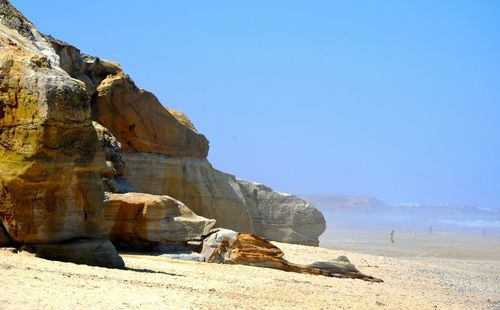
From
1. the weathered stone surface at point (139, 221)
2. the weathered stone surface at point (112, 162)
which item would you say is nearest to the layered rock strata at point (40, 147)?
the weathered stone surface at point (139, 221)

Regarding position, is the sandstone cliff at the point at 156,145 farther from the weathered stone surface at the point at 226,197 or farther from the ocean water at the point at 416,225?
the ocean water at the point at 416,225

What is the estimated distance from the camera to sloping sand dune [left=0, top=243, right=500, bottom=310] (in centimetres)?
893

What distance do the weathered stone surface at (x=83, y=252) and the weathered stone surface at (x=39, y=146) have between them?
0.53ft

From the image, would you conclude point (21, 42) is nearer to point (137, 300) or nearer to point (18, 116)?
point (18, 116)

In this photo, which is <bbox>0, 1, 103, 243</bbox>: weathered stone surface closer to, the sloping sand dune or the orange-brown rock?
the sloping sand dune

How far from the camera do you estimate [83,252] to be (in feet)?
40.3

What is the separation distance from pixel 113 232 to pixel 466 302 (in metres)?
7.33

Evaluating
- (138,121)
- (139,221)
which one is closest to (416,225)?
(138,121)

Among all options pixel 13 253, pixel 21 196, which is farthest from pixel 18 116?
pixel 13 253

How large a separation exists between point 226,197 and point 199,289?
16.1m

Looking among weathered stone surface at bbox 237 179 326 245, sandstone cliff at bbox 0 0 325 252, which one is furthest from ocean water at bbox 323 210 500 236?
sandstone cliff at bbox 0 0 325 252

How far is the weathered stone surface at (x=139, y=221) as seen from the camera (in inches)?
655

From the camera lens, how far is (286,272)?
1653 centimetres

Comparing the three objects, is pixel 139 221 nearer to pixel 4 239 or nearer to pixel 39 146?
pixel 4 239
